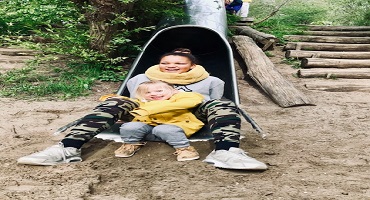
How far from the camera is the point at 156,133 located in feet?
11.7

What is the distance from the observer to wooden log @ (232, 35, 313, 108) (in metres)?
5.76

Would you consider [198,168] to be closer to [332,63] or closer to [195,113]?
[195,113]

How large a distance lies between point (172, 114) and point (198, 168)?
25.3 inches

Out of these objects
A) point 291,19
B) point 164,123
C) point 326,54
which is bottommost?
point 291,19

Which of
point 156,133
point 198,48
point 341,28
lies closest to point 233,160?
point 156,133

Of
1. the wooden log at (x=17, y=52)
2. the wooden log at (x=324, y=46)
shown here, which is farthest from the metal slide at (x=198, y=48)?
the wooden log at (x=324, y=46)

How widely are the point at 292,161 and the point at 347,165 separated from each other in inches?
14.9

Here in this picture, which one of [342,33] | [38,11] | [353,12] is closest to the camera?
[38,11]

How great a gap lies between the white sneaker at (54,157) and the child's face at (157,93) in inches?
33.8

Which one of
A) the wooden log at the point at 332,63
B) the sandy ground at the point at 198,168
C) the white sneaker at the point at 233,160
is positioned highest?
the white sneaker at the point at 233,160

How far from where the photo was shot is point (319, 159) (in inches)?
139

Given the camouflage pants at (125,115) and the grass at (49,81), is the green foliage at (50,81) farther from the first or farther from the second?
the camouflage pants at (125,115)

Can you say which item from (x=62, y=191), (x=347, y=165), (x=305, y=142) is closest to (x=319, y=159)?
(x=347, y=165)

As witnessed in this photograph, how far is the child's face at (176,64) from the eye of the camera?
169 inches
